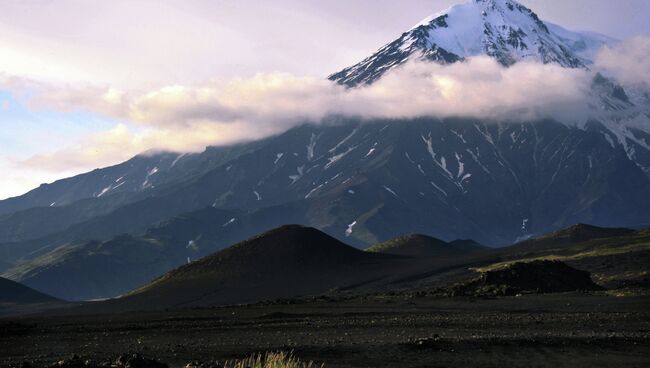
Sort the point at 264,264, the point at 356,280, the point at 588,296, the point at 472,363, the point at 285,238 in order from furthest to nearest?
the point at 285,238, the point at 264,264, the point at 356,280, the point at 588,296, the point at 472,363

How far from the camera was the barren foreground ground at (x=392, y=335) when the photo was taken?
34094 millimetres

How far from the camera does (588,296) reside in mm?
69562

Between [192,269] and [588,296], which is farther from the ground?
[192,269]

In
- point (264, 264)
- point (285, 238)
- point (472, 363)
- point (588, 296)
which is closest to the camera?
point (472, 363)

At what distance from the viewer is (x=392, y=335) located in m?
42.0

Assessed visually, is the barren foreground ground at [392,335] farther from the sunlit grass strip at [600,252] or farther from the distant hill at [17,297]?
the distant hill at [17,297]

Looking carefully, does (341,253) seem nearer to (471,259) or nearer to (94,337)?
(471,259)

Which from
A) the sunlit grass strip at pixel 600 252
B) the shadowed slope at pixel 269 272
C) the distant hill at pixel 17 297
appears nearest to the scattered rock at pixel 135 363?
the shadowed slope at pixel 269 272

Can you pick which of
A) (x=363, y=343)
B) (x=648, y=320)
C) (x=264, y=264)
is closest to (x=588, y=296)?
(x=648, y=320)

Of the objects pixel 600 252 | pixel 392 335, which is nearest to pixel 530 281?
pixel 392 335

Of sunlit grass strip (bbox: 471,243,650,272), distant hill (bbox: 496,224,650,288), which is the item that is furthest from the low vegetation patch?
sunlit grass strip (bbox: 471,243,650,272)

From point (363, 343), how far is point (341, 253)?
105490mm

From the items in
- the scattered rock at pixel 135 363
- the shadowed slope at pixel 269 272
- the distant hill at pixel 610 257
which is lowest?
the distant hill at pixel 610 257

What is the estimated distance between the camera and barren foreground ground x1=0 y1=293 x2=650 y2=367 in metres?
34.1
